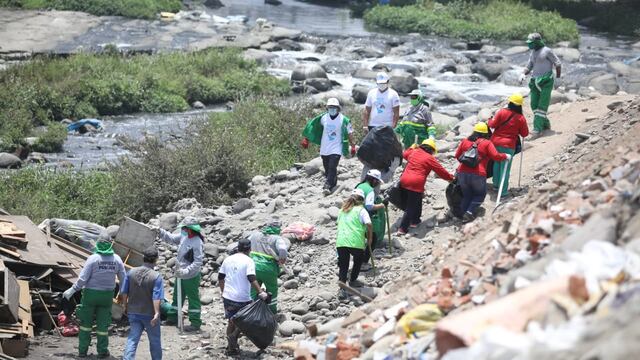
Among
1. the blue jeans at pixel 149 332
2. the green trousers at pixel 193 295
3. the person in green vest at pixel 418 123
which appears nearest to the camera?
the blue jeans at pixel 149 332

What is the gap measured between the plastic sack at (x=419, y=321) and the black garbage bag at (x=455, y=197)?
577 cm

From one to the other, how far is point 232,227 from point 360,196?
383 cm

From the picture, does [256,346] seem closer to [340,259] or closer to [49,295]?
[340,259]

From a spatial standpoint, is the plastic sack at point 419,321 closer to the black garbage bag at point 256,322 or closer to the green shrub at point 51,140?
the black garbage bag at point 256,322

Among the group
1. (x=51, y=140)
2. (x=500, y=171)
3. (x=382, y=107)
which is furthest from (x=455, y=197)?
(x=51, y=140)

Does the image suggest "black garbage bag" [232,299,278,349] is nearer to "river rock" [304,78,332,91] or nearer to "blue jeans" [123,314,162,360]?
"blue jeans" [123,314,162,360]

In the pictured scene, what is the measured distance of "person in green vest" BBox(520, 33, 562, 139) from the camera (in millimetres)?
16500

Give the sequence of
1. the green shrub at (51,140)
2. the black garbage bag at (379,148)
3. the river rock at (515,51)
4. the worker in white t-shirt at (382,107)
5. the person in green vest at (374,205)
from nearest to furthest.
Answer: the person in green vest at (374,205)
the black garbage bag at (379,148)
the worker in white t-shirt at (382,107)
the green shrub at (51,140)
the river rock at (515,51)

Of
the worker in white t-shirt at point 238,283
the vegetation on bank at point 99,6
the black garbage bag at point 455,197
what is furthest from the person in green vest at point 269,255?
the vegetation on bank at point 99,6

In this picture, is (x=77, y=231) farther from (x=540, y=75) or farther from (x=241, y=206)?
(x=540, y=75)

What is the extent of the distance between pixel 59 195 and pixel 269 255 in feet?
23.7

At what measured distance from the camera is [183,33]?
4191cm

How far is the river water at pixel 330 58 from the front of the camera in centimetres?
2530

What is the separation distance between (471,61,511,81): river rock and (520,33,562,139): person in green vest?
17.3 metres
